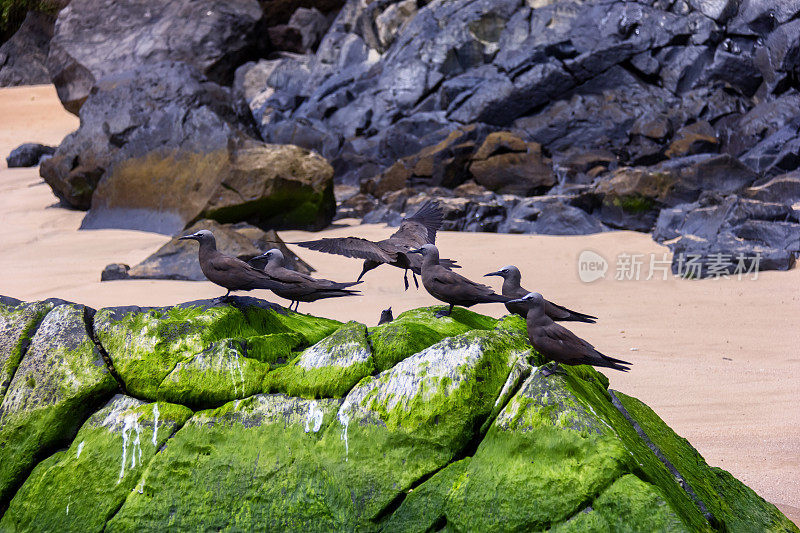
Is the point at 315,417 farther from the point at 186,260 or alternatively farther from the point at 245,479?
the point at 186,260

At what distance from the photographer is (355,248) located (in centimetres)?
450

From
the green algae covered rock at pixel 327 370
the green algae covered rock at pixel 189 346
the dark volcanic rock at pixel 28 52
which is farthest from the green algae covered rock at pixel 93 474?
the dark volcanic rock at pixel 28 52

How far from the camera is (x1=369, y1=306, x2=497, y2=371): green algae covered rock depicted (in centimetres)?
343

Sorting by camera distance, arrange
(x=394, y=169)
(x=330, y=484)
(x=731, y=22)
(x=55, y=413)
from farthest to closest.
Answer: (x=731, y=22), (x=394, y=169), (x=55, y=413), (x=330, y=484)

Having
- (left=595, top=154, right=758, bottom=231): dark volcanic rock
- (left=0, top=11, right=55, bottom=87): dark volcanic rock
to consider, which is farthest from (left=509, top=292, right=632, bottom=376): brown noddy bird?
(left=0, top=11, right=55, bottom=87): dark volcanic rock

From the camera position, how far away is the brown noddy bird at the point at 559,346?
303cm

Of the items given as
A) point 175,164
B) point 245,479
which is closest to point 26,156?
point 175,164

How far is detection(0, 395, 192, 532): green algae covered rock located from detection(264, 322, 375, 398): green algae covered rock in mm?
449

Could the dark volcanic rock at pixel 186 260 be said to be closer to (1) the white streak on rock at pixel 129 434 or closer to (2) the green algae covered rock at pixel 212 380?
(2) the green algae covered rock at pixel 212 380

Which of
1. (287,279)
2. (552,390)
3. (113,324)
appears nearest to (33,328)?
(113,324)

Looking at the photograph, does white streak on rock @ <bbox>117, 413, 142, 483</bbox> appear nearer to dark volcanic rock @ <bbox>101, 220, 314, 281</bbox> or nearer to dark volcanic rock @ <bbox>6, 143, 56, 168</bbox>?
dark volcanic rock @ <bbox>101, 220, 314, 281</bbox>

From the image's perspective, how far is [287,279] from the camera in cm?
380

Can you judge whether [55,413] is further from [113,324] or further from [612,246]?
[612,246]

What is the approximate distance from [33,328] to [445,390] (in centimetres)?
192
